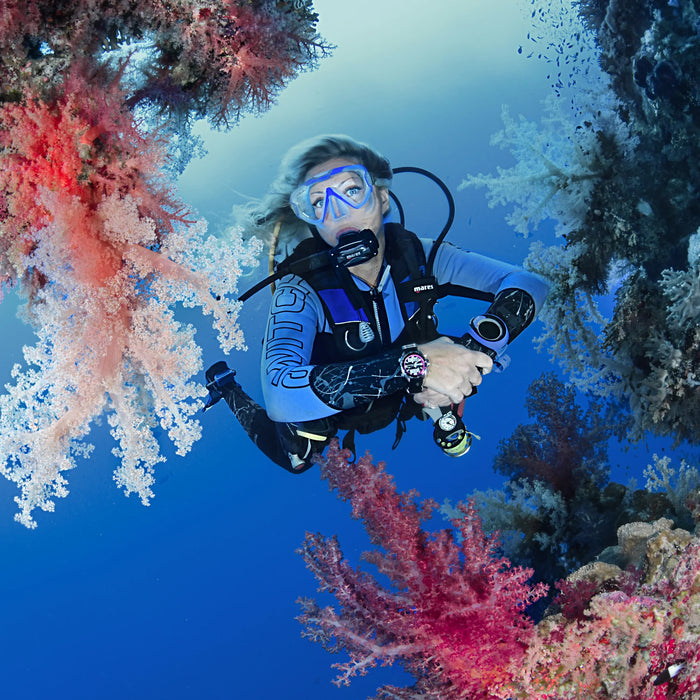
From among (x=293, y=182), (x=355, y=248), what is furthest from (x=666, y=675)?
(x=293, y=182)

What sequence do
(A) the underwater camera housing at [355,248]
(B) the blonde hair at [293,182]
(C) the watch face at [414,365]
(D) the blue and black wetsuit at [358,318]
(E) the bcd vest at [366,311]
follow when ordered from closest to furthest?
(C) the watch face at [414,365] < (D) the blue and black wetsuit at [358,318] < (A) the underwater camera housing at [355,248] < (E) the bcd vest at [366,311] < (B) the blonde hair at [293,182]

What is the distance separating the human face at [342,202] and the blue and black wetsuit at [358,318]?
30 cm

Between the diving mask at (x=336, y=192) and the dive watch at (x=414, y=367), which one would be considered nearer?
the dive watch at (x=414, y=367)

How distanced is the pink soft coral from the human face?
1701mm

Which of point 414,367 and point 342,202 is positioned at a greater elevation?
point 342,202

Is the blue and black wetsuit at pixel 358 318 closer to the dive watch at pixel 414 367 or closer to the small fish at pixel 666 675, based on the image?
the dive watch at pixel 414 367

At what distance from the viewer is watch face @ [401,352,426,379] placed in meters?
2.75

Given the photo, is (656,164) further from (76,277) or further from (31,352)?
(31,352)

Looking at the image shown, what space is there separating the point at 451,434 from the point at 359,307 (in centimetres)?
112

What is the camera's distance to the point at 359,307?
141 inches

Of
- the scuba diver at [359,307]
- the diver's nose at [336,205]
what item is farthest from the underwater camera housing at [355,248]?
the diver's nose at [336,205]

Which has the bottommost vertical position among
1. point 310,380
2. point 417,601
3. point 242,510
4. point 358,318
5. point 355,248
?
point 417,601

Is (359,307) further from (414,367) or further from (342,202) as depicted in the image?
(414,367)

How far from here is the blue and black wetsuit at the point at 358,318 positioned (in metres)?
3.10
